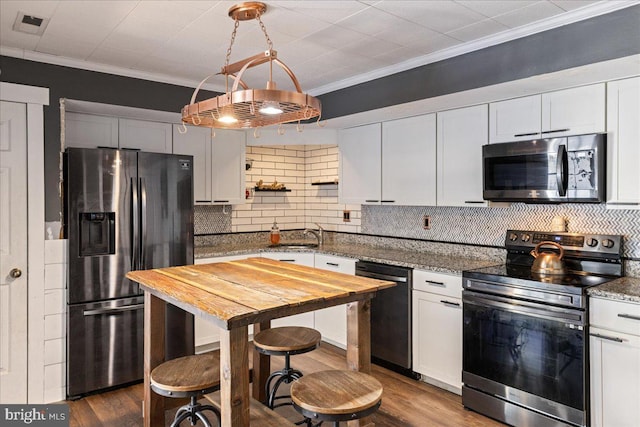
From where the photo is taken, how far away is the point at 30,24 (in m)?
2.64

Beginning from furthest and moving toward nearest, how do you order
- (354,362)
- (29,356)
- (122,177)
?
(122,177)
(29,356)
(354,362)

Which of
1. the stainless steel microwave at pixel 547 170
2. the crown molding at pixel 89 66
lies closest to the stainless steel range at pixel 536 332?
the stainless steel microwave at pixel 547 170

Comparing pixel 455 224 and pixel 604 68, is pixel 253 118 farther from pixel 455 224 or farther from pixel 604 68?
pixel 455 224

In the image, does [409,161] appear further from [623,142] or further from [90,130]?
[90,130]

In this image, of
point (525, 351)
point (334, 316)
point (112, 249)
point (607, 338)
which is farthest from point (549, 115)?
point (112, 249)

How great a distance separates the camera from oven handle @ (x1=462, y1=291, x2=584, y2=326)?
245cm

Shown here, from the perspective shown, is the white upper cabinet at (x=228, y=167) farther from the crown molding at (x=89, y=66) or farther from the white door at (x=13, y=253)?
the white door at (x=13, y=253)

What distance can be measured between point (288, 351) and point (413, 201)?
6.17 ft

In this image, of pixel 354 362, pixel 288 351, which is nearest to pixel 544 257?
pixel 354 362

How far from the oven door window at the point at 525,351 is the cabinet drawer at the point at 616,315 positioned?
4.6 inches

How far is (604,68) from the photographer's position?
2.44m

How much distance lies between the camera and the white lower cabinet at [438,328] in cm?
315

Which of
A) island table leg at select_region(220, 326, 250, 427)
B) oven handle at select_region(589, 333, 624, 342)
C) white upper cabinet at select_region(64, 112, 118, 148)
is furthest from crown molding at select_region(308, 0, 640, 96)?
island table leg at select_region(220, 326, 250, 427)

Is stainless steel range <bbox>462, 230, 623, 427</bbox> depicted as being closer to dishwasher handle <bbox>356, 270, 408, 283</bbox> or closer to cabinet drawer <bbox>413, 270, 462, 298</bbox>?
cabinet drawer <bbox>413, 270, 462, 298</bbox>
